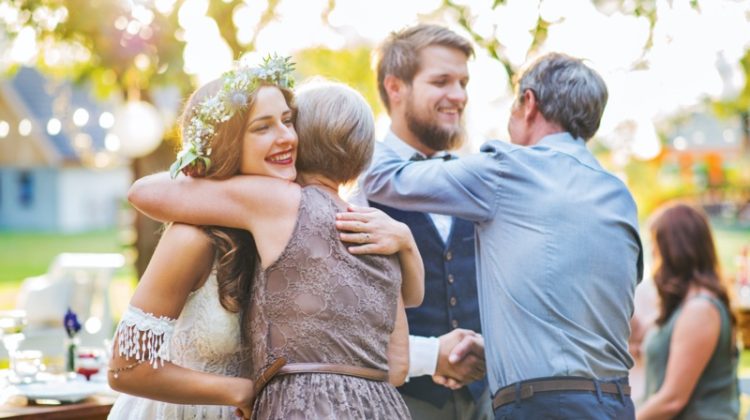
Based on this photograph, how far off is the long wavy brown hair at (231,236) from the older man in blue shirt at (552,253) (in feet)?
1.93

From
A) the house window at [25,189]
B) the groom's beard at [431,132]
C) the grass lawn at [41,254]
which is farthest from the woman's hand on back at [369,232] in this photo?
the house window at [25,189]

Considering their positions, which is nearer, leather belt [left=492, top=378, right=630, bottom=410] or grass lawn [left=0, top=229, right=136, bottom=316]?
leather belt [left=492, top=378, right=630, bottom=410]

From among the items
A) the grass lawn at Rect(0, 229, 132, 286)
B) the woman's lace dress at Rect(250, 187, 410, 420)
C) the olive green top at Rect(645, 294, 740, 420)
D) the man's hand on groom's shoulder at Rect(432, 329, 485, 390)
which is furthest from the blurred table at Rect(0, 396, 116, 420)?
the grass lawn at Rect(0, 229, 132, 286)

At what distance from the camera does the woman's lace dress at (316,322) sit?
2.24 m

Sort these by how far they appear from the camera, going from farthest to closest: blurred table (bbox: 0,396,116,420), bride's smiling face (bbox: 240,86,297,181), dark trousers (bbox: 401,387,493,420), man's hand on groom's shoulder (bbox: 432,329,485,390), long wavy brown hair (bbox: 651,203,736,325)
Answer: long wavy brown hair (bbox: 651,203,736,325)
blurred table (bbox: 0,396,116,420)
dark trousers (bbox: 401,387,493,420)
man's hand on groom's shoulder (bbox: 432,329,485,390)
bride's smiling face (bbox: 240,86,297,181)

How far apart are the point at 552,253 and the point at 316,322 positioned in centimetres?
70

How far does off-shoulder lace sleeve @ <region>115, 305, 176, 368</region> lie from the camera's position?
2.24 m

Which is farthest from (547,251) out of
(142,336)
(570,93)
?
(142,336)

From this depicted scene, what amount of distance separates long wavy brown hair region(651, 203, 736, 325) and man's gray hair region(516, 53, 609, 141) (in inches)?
69.5

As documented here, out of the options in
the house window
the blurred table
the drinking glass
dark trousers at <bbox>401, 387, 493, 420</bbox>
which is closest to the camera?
dark trousers at <bbox>401, 387, 493, 420</bbox>

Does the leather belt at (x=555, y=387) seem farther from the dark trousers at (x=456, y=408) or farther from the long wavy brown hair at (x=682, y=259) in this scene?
the long wavy brown hair at (x=682, y=259)

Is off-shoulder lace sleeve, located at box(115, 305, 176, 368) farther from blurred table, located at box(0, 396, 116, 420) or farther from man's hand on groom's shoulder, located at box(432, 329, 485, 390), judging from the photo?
blurred table, located at box(0, 396, 116, 420)

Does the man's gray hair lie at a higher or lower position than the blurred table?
higher

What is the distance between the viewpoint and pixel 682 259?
443 centimetres
